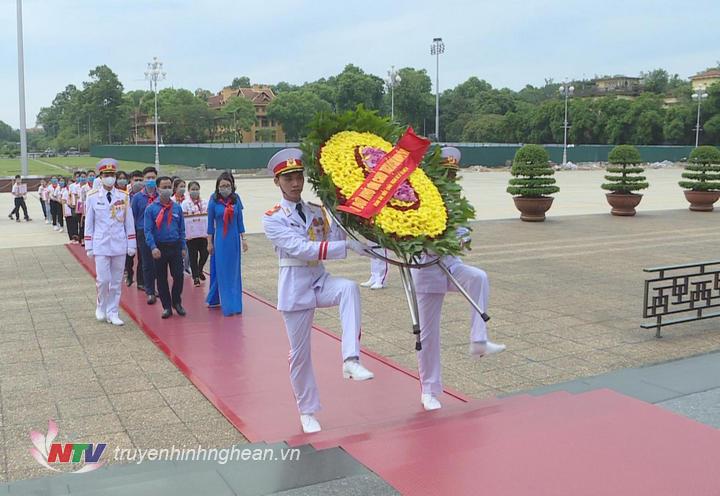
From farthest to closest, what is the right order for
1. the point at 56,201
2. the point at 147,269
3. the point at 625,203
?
the point at 625,203 < the point at 56,201 < the point at 147,269

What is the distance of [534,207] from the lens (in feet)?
58.6

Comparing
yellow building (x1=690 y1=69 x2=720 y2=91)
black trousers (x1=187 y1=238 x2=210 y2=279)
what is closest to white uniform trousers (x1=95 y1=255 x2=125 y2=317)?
black trousers (x1=187 y1=238 x2=210 y2=279)

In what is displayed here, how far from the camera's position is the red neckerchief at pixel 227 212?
7785 mm

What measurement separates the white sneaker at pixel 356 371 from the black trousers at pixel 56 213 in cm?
1629

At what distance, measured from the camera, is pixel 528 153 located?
18.1 metres

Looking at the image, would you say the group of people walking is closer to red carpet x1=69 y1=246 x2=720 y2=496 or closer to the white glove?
the white glove

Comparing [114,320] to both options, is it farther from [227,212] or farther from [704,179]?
[704,179]

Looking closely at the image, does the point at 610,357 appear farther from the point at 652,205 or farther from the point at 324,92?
the point at 324,92

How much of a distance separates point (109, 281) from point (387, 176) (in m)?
4.47

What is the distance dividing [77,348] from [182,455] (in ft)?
10.00

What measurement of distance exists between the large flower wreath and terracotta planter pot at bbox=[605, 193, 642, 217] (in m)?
16.1

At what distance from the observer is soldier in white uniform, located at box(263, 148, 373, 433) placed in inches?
160

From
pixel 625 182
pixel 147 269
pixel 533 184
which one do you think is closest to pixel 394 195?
pixel 147 269

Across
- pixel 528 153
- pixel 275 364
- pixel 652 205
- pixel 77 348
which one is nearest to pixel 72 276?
pixel 77 348
